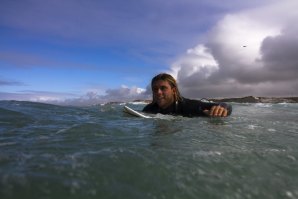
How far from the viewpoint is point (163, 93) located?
964cm

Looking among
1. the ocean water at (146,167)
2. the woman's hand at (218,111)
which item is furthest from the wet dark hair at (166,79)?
the ocean water at (146,167)

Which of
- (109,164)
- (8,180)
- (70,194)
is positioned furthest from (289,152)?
(8,180)

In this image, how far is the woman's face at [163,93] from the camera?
956 cm

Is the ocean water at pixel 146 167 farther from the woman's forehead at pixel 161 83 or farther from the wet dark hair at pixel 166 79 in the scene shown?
the wet dark hair at pixel 166 79

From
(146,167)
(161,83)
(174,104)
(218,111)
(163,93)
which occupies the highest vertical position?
(161,83)

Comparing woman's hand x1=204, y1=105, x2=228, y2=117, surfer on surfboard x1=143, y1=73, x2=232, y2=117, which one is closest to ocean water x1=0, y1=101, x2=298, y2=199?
woman's hand x1=204, y1=105, x2=228, y2=117

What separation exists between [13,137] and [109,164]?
2.70 m

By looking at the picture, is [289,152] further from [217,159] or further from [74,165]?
[74,165]

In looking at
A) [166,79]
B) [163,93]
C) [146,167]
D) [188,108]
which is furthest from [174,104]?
[146,167]

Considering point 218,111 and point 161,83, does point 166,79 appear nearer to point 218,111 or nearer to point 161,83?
point 161,83

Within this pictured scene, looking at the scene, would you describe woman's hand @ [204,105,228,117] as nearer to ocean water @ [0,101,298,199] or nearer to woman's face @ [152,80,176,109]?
woman's face @ [152,80,176,109]

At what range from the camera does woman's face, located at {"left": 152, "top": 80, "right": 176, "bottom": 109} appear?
31.4 feet

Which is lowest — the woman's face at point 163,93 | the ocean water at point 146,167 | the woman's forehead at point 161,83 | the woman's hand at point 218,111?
the ocean water at point 146,167

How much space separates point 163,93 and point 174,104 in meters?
0.64
